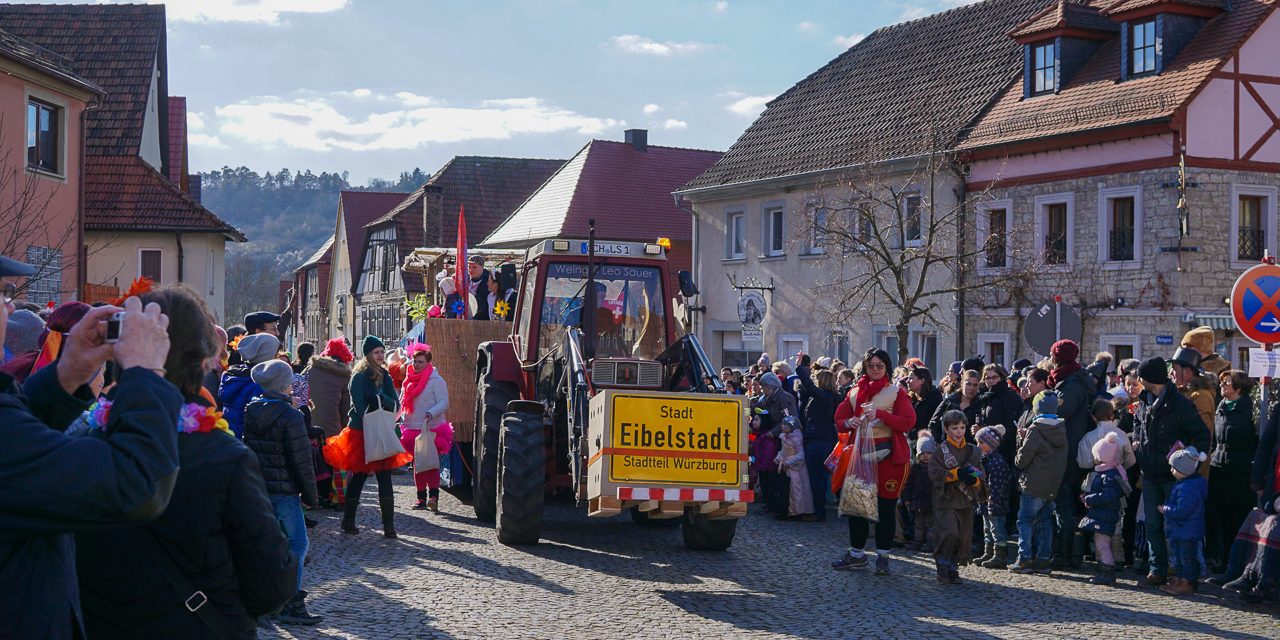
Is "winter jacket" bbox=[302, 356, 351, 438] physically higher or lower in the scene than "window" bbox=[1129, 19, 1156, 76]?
lower

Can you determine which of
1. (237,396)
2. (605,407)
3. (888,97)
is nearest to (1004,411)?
(605,407)

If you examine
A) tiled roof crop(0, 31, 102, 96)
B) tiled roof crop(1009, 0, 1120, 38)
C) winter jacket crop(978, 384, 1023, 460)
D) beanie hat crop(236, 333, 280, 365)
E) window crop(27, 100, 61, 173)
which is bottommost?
winter jacket crop(978, 384, 1023, 460)

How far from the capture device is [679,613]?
9797 mm

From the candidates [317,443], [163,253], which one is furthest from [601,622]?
[163,253]

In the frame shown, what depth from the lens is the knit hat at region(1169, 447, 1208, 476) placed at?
11188 mm

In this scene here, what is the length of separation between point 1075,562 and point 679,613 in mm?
4470

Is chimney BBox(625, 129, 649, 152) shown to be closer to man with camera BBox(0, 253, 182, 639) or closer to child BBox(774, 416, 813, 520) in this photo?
child BBox(774, 416, 813, 520)

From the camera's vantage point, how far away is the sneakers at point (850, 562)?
39.0 feet

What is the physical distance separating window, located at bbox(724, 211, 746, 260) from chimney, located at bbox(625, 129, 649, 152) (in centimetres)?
1729

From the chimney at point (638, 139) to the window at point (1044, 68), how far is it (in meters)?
26.7

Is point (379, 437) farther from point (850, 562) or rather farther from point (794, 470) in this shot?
point (794, 470)

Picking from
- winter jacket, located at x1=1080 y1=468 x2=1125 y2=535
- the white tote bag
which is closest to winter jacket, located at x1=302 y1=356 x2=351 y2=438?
the white tote bag

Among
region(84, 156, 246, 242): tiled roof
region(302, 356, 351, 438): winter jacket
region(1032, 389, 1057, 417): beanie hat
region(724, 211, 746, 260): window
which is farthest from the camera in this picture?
region(724, 211, 746, 260): window

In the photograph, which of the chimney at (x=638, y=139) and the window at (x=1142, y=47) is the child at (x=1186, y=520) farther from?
the chimney at (x=638, y=139)
